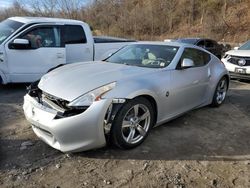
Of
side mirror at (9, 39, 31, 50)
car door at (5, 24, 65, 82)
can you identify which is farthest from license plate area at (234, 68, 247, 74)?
side mirror at (9, 39, 31, 50)

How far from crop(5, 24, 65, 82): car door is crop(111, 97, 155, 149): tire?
11.9 ft

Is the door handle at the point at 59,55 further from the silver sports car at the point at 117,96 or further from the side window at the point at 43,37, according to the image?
Result: the silver sports car at the point at 117,96

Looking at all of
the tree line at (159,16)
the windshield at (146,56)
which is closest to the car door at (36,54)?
the windshield at (146,56)

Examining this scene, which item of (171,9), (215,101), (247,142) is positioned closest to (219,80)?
→ (215,101)

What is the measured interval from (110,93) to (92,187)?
45.2 inches

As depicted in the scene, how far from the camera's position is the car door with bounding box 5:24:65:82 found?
677cm

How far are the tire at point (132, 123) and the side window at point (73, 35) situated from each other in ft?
12.8

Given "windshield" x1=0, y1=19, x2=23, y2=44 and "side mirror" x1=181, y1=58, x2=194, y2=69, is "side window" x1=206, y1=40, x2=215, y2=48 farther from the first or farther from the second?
"side mirror" x1=181, y1=58, x2=194, y2=69

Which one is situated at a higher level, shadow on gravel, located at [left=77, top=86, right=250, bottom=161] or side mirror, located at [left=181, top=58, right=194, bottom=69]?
side mirror, located at [left=181, top=58, right=194, bottom=69]

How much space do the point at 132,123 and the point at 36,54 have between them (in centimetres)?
380

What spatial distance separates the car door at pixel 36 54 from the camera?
6773mm

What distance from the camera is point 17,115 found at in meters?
5.30

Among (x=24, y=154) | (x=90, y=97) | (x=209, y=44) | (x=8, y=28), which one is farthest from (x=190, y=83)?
(x=209, y=44)

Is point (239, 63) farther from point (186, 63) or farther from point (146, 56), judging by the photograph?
point (146, 56)
